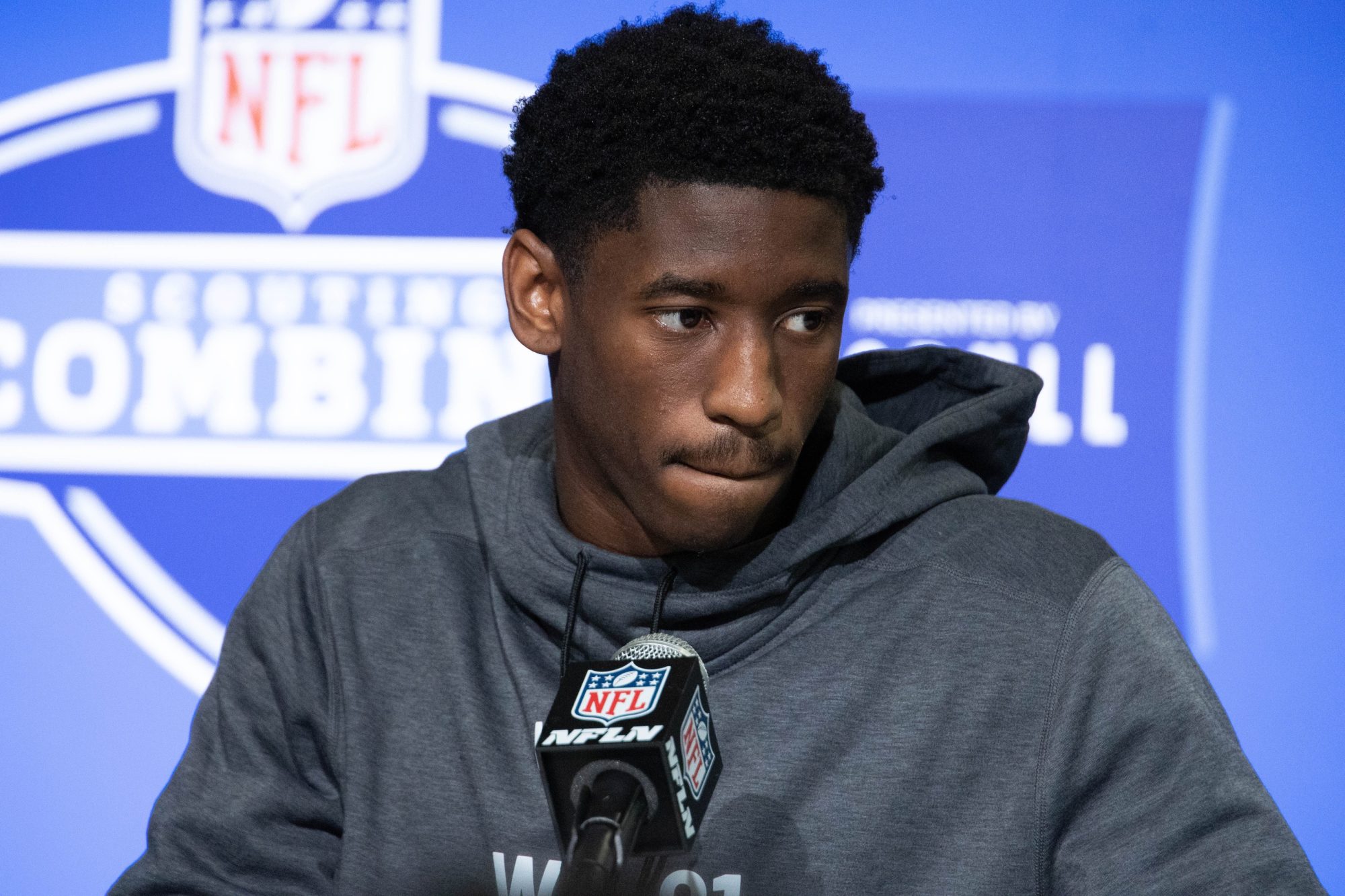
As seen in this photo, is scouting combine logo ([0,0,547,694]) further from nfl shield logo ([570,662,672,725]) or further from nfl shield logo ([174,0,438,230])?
nfl shield logo ([570,662,672,725])

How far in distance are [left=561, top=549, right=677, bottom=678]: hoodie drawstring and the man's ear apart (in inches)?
8.6

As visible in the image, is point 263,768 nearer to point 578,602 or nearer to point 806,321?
point 578,602

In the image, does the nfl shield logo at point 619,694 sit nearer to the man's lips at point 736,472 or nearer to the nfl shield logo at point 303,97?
the man's lips at point 736,472

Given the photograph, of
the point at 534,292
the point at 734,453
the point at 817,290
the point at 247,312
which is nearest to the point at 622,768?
the point at 734,453

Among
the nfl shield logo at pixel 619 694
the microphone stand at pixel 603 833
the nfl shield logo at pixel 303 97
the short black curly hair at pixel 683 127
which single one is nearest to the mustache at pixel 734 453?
the short black curly hair at pixel 683 127

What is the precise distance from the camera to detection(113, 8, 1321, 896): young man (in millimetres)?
1123

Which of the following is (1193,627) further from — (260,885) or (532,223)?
(260,885)

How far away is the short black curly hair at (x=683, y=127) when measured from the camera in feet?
3.75

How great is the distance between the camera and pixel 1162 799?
1.06m

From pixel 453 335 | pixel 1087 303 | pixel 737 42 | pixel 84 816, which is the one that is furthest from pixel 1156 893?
pixel 84 816

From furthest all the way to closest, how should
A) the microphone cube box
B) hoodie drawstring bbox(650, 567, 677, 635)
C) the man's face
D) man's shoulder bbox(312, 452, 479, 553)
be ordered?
man's shoulder bbox(312, 452, 479, 553) → hoodie drawstring bbox(650, 567, 677, 635) → the man's face → the microphone cube box

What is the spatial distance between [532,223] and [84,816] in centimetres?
137

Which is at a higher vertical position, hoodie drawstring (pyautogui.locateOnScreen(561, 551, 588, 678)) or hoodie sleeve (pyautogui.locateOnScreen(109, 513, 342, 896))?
hoodie drawstring (pyautogui.locateOnScreen(561, 551, 588, 678))

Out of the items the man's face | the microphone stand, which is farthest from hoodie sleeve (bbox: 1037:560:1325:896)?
the microphone stand
